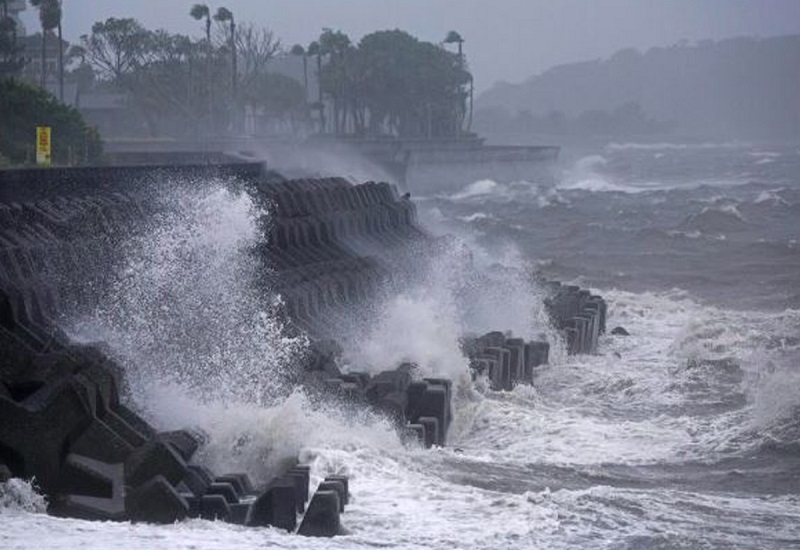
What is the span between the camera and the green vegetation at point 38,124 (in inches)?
1230

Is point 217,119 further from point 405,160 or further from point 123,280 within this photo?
point 123,280

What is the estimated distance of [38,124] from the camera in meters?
31.8

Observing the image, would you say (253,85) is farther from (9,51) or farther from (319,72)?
(9,51)

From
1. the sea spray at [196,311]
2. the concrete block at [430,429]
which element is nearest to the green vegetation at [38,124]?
the sea spray at [196,311]

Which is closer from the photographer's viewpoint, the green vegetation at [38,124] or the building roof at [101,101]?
the green vegetation at [38,124]

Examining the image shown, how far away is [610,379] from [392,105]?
209 ft

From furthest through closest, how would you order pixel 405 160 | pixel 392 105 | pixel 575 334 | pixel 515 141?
pixel 515 141 < pixel 392 105 < pixel 405 160 < pixel 575 334

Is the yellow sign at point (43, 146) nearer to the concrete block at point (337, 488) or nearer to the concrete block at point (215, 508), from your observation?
A: the concrete block at point (337, 488)

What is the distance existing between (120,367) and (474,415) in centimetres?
387

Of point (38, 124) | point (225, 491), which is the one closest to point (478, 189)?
point (38, 124)

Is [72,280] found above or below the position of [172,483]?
above

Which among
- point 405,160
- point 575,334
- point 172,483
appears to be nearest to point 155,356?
point 172,483

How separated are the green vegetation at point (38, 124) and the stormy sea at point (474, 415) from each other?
10180 mm

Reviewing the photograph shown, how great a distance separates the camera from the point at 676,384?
17516 millimetres
